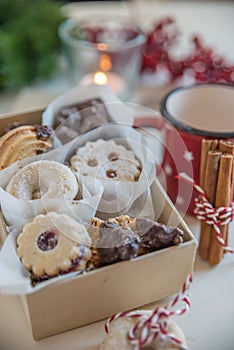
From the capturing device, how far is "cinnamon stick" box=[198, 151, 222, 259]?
2.85ft

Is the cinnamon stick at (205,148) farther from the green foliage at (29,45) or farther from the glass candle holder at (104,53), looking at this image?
the green foliage at (29,45)

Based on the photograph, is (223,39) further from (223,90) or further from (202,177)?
(202,177)

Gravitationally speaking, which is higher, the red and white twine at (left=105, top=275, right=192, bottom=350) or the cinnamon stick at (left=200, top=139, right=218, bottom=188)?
the cinnamon stick at (left=200, top=139, right=218, bottom=188)

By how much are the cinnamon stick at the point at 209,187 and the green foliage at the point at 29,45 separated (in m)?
0.66

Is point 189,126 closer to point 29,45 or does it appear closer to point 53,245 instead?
point 53,245

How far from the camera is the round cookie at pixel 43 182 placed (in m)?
0.79

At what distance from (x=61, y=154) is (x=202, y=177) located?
0.81 ft

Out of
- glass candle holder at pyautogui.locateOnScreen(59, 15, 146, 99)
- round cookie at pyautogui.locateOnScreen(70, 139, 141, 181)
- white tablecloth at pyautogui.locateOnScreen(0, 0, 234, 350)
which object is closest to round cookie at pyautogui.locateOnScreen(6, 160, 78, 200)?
round cookie at pyautogui.locateOnScreen(70, 139, 141, 181)

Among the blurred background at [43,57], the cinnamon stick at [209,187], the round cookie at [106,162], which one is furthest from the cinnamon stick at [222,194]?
the blurred background at [43,57]

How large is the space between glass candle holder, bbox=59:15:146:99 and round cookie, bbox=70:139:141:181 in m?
0.41

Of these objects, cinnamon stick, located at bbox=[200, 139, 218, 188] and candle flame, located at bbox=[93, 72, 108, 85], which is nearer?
cinnamon stick, located at bbox=[200, 139, 218, 188]

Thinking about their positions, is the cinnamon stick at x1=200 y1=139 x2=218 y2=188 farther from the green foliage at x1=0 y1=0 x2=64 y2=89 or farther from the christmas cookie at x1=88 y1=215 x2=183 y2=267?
the green foliage at x1=0 y1=0 x2=64 y2=89

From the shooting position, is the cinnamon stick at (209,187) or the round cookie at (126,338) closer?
the round cookie at (126,338)

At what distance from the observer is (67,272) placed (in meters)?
0.71
